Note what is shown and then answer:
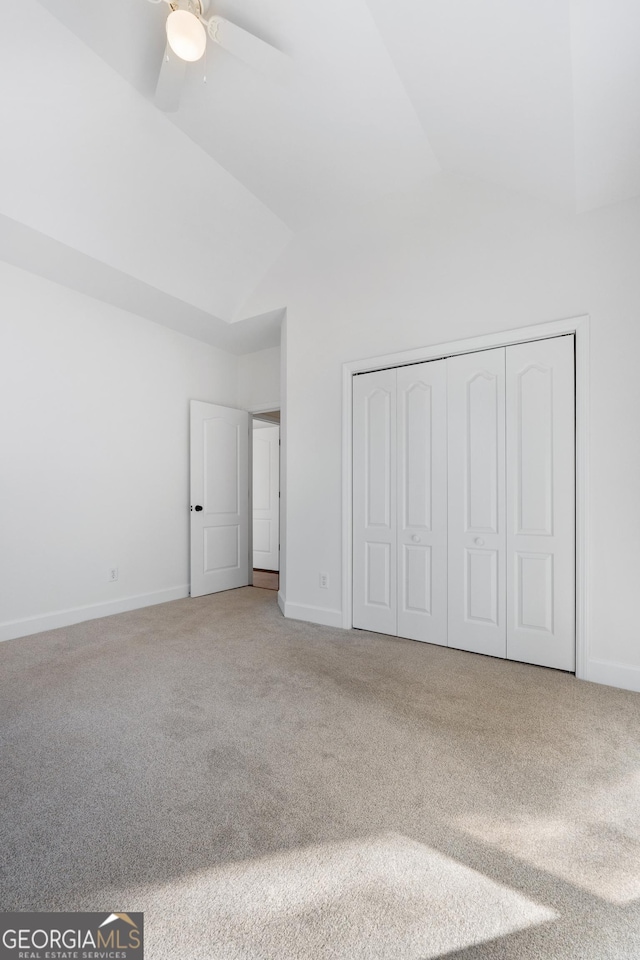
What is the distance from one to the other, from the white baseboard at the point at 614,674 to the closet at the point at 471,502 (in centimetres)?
15

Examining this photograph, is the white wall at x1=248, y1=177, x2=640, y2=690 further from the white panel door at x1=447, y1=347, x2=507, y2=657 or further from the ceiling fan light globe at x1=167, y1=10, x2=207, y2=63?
the ceiling fan light globe at x1=167, y1=10, x2=207, y2=63

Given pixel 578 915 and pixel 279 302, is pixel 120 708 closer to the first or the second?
pixel 578 915

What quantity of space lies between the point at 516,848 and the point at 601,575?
1727 millimetres

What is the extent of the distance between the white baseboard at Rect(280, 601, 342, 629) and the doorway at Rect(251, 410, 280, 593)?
312 centimetres

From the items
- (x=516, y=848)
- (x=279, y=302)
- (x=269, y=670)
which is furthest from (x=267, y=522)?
(x=516, y=848)

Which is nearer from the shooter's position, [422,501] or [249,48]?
[249,48]

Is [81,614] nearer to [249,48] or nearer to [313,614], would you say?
[313,614]

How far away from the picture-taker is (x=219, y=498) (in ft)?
16.8

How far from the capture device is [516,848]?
1.40 metres

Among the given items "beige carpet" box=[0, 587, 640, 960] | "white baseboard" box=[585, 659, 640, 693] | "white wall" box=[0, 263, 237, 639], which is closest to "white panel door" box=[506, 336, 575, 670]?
"white baseboard" box=[585, 659, 640, 693]

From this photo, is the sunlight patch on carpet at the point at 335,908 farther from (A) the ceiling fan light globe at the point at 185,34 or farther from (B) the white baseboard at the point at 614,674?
(A) the ceiling fan light globe at the point at 185,34

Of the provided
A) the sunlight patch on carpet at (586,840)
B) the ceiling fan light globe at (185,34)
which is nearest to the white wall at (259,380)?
the ceiling fan light globe at (185,34)

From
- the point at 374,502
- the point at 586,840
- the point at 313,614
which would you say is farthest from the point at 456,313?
the point at 586,840

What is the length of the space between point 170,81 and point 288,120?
0.80 metres
